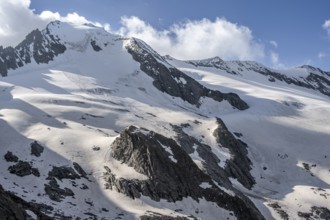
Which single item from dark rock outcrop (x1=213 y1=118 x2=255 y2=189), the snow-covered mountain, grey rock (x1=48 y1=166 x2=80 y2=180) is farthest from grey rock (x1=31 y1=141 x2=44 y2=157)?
dark rock outcrop (x1=213 y1=118 x2=255 y2=189)

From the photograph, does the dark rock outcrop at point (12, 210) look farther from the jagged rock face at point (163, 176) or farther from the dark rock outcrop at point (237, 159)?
the dark rock outcrop at point (237, 159)

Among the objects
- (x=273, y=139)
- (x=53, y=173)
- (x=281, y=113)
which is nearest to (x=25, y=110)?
(x=53, y=173)

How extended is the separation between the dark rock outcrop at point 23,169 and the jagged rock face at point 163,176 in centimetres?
858

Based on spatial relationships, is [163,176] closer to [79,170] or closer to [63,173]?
[79,170]

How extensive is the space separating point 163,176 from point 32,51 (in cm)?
12171

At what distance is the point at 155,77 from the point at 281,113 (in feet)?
131

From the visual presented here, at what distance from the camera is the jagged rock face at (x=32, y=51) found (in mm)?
154837

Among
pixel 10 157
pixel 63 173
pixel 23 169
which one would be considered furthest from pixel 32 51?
pixel 63 173

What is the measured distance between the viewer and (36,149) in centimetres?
6019

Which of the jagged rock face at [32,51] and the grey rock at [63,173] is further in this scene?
the jagged rock face at [32,51]

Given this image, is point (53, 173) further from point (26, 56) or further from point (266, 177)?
→ point (26, 56)

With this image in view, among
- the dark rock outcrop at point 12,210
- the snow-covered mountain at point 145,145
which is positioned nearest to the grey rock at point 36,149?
the snow-covered mountain at point 145,145

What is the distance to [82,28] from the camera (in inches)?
7564

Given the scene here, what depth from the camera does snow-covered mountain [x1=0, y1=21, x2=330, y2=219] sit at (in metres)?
52.0
